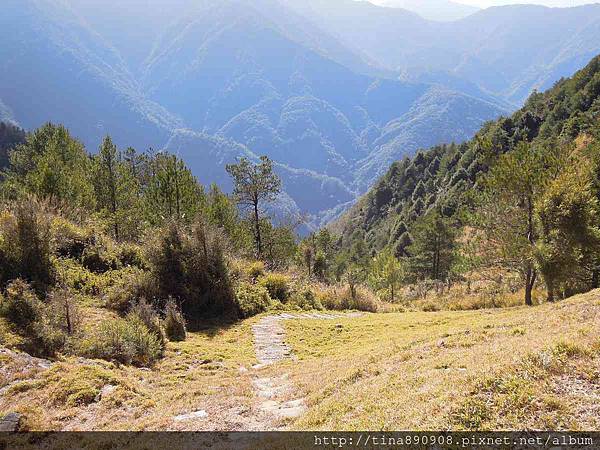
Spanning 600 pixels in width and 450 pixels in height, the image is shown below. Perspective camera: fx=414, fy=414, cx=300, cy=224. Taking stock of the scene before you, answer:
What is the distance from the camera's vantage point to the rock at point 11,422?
6832 millimetres

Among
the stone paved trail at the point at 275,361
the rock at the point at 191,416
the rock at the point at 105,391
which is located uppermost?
the rock at the point at 105,391

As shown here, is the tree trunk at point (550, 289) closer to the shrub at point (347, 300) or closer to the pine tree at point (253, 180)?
the shrub at point (347, 300)

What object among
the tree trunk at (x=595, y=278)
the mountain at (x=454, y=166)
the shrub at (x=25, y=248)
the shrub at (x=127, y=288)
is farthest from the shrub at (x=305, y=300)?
the mountain at (x=454, y=166)

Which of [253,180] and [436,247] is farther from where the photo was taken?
[436,247]

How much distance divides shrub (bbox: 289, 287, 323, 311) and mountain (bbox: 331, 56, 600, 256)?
108 ft

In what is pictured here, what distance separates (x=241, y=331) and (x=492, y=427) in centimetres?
1231

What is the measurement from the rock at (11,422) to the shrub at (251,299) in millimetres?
11551

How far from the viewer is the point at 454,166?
110 m

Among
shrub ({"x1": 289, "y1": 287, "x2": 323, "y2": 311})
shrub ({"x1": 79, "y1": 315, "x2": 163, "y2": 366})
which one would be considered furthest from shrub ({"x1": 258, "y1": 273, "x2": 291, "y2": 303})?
shrub ({"x1": 79, "y1": 315, "x2": 163, "y2": 366})

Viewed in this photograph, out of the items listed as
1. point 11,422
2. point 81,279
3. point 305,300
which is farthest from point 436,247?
point 11,422

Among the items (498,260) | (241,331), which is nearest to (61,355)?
(241,331)

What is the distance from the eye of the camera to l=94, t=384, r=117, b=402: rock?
8.34 metres

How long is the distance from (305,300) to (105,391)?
45.5ft

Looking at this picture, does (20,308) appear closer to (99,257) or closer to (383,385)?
(99,257)
